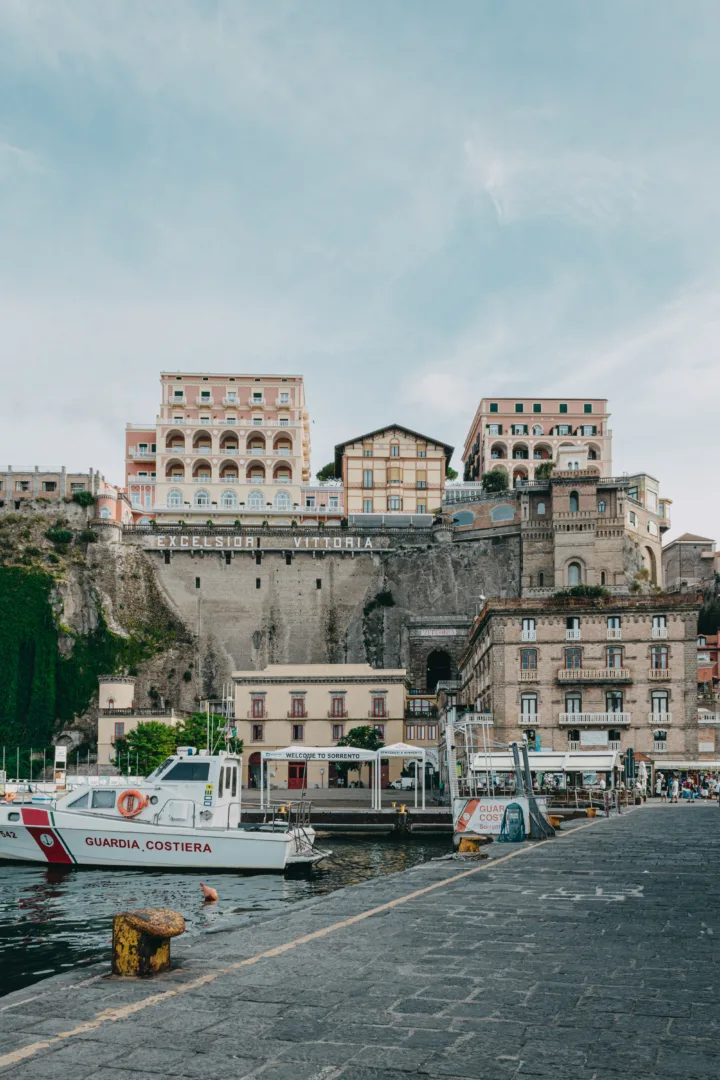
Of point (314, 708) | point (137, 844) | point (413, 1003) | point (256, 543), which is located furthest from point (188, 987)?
point (256, 543)

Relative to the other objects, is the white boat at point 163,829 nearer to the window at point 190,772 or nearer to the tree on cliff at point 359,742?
the window at point 190,772

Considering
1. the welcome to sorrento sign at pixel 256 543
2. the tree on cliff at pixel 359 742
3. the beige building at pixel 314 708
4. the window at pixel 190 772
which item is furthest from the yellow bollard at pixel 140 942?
the welcome to sorrento sign at pixel 256 543

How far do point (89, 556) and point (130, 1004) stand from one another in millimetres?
87854

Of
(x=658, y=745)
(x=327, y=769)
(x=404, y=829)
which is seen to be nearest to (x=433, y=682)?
(x=327, y=769)

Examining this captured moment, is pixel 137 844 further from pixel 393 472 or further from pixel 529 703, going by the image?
pixel 393 472

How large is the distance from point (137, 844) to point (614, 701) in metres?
31.7

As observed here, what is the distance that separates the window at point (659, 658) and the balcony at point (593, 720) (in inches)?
115

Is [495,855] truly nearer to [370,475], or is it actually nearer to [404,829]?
[404,829]

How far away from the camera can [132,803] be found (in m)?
31.0

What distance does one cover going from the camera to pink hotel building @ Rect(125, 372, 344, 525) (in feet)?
332

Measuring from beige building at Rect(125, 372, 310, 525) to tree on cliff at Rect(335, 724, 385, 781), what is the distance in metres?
34.6

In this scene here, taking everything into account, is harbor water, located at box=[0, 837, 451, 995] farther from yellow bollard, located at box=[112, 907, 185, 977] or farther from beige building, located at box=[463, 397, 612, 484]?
beige building, located at box=[463, 397, 612, 484]

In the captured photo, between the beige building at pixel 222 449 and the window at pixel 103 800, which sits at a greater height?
the beige building at pixel 222 449

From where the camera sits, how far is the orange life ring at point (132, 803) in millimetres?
30859
